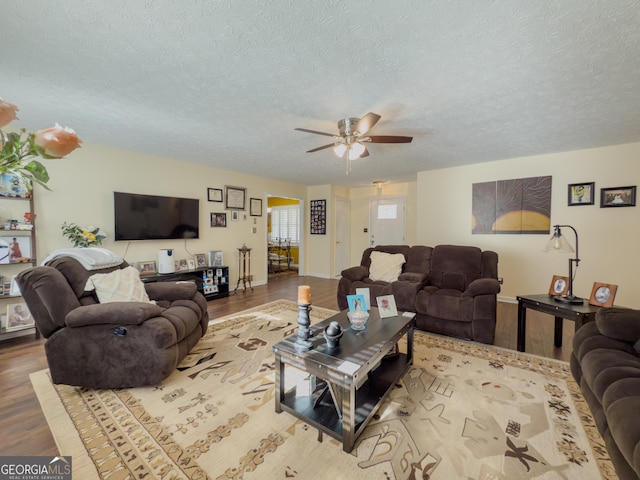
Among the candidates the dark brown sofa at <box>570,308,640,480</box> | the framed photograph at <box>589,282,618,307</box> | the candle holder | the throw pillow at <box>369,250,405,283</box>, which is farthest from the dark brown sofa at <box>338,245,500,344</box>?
the candle holder

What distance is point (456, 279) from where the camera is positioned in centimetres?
346

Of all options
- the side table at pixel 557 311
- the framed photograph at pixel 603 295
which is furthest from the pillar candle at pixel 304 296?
the framed photograph at pixel 603 295

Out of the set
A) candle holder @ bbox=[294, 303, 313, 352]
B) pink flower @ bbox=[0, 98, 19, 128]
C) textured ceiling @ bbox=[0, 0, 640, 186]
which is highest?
textured ceiling @ bbox=[0, 0, 640, 186]

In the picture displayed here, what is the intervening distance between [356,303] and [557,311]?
1733mm

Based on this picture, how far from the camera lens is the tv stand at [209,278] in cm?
400

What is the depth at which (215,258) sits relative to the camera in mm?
4789

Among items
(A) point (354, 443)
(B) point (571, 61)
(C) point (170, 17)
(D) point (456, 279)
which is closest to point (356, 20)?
(C) point (170, 17)

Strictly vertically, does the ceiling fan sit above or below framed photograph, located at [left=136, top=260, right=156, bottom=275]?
above

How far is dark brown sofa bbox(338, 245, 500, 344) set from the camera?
275 cm

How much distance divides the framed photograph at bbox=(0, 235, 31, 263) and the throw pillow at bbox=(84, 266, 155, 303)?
1.49 metres

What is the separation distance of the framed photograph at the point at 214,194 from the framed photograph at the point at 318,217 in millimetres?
2436

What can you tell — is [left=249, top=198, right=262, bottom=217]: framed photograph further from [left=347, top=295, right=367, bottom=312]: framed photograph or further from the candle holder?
the candle holder

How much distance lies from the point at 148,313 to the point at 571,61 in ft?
10.9

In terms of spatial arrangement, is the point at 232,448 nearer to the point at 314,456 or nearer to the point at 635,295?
the point at 314,456
